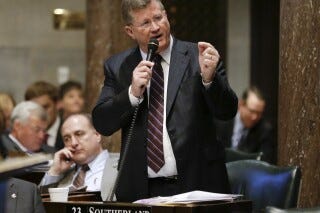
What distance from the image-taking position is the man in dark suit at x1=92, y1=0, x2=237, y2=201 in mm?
5910

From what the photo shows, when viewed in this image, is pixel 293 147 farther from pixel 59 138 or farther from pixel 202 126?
pixel 59 138

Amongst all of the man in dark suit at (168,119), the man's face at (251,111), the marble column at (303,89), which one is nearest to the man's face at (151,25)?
the man in dark suit at (168,119)

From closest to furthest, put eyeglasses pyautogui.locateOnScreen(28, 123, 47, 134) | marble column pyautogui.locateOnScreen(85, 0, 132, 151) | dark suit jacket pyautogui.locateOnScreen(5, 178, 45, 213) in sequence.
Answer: dark suit jacket pyautogui.locateOnScreen(5, 178, 45, 213), marble column pyautogui.locateOnScreen(85, 0, 132, 151), eyeglasses pyautogui.locateOnScreen(28, 123, 47, 134)

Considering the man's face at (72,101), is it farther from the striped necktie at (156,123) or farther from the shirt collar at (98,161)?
the striped necktie at (156,123)

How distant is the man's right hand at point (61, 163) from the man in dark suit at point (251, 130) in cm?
361

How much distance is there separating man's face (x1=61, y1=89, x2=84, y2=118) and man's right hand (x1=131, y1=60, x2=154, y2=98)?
19.8 feet

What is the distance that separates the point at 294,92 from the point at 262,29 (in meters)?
7.74

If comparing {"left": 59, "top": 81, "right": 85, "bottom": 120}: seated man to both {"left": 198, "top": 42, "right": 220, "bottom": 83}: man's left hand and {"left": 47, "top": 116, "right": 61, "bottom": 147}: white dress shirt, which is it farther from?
{"left": 198, "top": 42, "right": 220, "bottom": 83}: man's left hand

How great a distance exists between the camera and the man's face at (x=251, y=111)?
1198 centimetres

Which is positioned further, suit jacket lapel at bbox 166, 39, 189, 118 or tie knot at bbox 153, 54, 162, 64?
tie knot at bbox 153, 54, 162, 64

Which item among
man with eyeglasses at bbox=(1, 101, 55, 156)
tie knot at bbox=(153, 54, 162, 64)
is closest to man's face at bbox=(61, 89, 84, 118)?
man with eyeglasses at bbox=(1, 101, 55, 156)

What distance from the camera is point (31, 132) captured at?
1021cm

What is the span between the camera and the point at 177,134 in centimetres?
592

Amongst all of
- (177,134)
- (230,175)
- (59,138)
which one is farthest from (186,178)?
(59,138)
